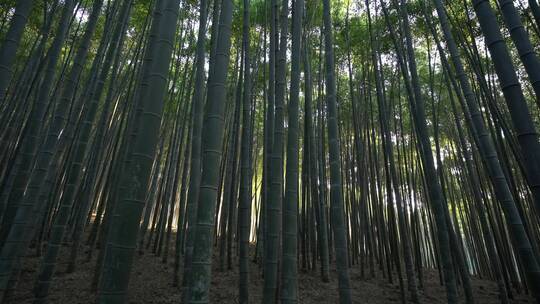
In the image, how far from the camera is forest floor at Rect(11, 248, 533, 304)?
355 cm

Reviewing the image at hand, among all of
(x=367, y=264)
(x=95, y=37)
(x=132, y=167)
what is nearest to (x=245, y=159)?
(x=132, y=167)

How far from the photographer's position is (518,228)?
2.03 metres

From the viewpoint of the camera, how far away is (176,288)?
3.95 metres

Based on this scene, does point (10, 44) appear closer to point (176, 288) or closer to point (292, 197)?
point (292, 197)

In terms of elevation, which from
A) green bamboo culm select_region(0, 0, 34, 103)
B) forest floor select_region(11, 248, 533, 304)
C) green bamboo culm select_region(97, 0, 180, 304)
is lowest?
forest floor select_region(11, 248, 533, 304)

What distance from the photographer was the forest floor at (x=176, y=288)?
11.6ft

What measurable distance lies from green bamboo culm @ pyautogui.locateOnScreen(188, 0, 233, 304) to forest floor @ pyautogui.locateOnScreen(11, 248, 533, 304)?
2648mm

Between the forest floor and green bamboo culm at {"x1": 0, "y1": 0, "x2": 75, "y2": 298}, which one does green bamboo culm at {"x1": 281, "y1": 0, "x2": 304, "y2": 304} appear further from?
the forest floor

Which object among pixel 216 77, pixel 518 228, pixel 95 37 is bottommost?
pixel 518 228

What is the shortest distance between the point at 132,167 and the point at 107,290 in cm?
47

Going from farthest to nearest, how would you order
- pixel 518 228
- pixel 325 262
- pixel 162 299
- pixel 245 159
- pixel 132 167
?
pixel 325 262 → pixel 162 299 → pixel 245 159 → pixel 518 228 → pixel 132 167

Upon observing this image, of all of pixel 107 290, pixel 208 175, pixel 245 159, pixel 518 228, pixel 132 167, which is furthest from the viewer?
pixel 245 159

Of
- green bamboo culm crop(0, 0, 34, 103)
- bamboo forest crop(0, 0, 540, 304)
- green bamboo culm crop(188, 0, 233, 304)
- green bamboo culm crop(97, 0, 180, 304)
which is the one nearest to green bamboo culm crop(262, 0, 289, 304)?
bamboo forest crop(0, 0, 540, 304)

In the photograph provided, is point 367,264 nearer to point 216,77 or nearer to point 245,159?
point 245,159
